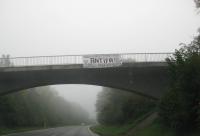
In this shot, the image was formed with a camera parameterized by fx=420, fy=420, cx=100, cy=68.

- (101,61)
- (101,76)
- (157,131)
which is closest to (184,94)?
(157,131)

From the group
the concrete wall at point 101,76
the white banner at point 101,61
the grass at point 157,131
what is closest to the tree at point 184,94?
the grass at point 157,131

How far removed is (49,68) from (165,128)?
14242 millimetres

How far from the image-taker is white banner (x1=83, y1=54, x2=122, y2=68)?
3762 cm

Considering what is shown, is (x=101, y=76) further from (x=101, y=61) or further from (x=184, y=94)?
(x=184, y=94)

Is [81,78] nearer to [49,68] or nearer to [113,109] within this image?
[49,68]

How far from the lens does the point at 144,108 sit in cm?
4719

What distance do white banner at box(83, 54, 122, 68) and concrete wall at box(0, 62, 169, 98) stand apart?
2.32 ft

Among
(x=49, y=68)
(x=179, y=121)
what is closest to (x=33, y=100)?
(x=49, y=68)

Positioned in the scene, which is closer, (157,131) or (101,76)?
(157,131)

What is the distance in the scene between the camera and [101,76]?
3975 centimetres

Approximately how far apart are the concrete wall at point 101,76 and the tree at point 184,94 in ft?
42.1

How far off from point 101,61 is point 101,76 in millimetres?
2409

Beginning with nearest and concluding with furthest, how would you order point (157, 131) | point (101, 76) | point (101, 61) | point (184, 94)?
point (184, 94), point (157, 131), point (101, 61), point (101, 76)

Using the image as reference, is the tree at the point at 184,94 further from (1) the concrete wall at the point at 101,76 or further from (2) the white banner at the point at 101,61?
(1) the concrete wall at the point at 101,76
